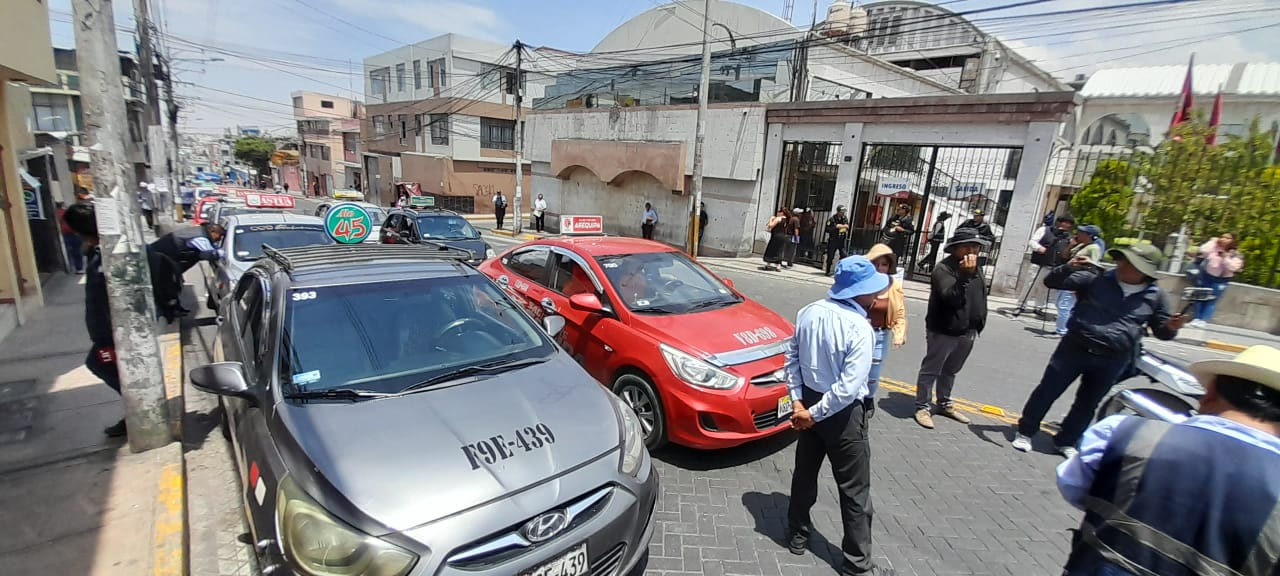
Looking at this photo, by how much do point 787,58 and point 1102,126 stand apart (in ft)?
47.1

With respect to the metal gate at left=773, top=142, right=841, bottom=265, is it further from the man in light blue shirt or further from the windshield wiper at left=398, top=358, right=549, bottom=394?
the windshield wiper at left=398, top=358, right=549, bottom=394

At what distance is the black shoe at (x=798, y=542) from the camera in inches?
116

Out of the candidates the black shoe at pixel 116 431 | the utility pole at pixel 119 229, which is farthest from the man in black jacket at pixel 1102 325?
the black shoe at pixel 116 431

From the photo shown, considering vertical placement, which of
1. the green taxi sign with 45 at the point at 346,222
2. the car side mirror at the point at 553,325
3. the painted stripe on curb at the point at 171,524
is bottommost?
the painted stripe on curb at the point at 171,524

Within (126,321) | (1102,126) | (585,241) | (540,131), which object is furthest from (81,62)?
(1102,126)

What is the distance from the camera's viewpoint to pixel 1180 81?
19625mm

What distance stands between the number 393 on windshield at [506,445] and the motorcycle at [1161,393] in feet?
8.81

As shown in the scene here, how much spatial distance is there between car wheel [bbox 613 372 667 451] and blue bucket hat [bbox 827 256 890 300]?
5.26ft

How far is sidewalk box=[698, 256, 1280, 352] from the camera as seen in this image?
319 inches

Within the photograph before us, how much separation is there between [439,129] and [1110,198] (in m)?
33.9

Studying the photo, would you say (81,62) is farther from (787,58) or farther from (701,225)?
(787,58)

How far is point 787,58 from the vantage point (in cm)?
Result: 1512

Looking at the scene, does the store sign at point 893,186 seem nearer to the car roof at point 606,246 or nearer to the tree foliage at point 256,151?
the car roof at point 606,246

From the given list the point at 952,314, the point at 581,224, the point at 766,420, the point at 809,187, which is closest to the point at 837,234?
the point at 809,187
